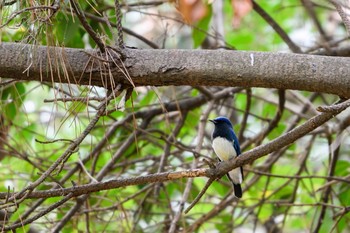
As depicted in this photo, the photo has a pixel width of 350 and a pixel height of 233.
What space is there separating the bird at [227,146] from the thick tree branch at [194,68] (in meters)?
1.72

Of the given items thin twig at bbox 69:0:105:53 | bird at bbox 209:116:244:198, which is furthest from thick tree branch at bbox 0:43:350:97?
bird at bbox 209:116:244:198

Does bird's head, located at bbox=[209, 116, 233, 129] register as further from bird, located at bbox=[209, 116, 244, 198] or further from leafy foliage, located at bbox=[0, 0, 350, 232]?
leafy foliage, located at bbox=[0, 0, 350, 232]

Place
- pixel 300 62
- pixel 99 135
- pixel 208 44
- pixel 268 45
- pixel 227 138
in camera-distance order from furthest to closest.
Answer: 1. pixel 268 45
2. pixel 208 44
3. pixel 99 135
4. pixel 227 138
5. pixel 300 62

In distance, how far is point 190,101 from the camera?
15.0ft

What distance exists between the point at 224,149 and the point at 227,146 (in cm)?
3

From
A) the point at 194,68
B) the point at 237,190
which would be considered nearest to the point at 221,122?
the point at 237,190

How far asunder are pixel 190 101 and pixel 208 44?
111 centimetres

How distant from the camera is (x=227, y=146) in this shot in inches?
168

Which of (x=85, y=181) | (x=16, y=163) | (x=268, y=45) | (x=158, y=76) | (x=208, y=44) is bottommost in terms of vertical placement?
(x=158, y=76)

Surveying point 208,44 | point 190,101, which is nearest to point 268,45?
point 208,44

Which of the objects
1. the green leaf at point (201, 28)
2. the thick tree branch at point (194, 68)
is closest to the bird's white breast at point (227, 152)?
the green leaf at point (201, 28)

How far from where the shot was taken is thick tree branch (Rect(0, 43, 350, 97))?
2467mm

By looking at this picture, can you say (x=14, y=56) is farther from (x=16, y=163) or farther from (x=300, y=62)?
(x=16, y=163)

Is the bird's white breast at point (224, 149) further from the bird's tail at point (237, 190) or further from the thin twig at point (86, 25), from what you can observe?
the thin twig at point (86, 25)
